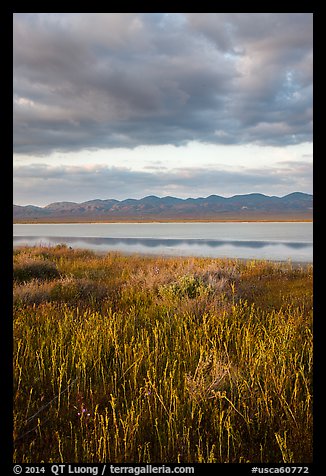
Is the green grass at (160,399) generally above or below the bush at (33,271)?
below

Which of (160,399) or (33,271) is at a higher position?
(33,271)

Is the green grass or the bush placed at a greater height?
the bush

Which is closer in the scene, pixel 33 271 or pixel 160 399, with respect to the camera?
pixel 160 399

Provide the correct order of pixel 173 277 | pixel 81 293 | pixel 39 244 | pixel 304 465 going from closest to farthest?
pixel 304 465
pixel 81 293
pixel 173 277
pixel 39 244

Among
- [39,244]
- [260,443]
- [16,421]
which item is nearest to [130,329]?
[16,421]

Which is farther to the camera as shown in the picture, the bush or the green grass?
the bush

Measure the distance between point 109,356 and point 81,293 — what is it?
15.6 ft

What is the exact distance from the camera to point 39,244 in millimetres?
22797

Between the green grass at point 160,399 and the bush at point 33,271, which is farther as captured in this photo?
the bush at point 33,271
